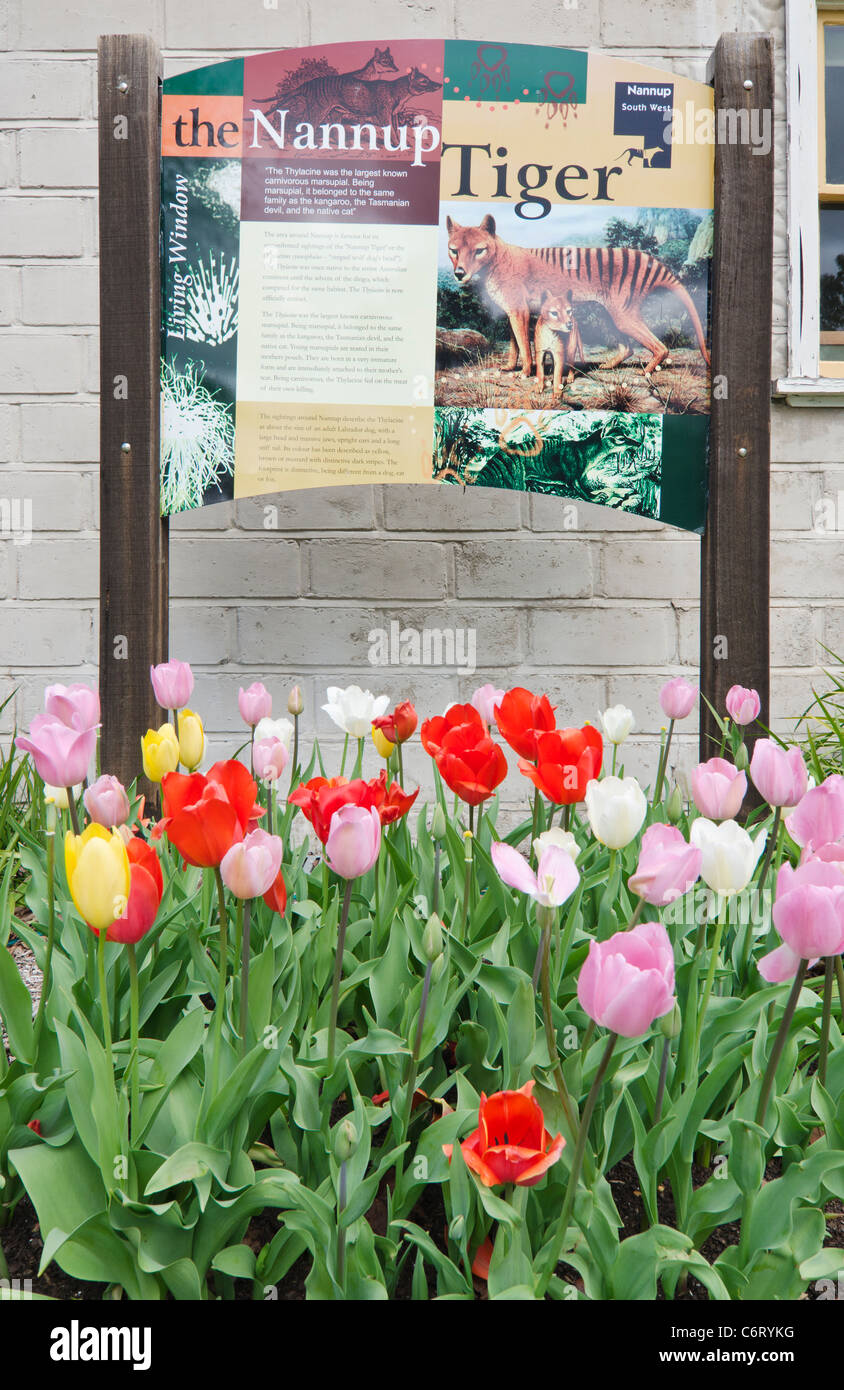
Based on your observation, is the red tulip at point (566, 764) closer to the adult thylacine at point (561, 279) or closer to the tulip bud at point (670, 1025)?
the tulip bud at point (670, 1025)

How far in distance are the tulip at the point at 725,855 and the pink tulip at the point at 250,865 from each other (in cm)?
32

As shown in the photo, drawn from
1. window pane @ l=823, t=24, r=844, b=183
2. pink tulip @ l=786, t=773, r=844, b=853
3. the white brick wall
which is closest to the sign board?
the white brick wall

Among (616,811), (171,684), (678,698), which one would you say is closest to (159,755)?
(171,684)

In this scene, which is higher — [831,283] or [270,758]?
[831,283]

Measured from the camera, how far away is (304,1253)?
795 mm

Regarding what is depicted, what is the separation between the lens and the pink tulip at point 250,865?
72cm

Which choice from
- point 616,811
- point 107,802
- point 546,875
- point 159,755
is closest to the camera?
point 546,875

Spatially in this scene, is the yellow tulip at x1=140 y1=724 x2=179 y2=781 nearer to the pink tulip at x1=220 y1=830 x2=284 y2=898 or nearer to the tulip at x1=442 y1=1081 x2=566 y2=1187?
the pink tulip at x1=220 y1=830 x2=284 y2=898

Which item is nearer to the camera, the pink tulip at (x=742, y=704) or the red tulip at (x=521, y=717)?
the red tulip at (x=521, y=717)

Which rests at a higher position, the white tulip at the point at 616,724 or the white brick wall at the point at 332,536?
the white brick wall at the point at 332,536

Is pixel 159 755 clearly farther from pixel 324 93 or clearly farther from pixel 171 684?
pixel 324 93

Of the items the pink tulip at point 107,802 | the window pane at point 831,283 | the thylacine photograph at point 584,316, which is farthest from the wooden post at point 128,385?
the window pane at point 831,283

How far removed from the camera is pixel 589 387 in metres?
1.91

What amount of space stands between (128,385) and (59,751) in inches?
47.2
